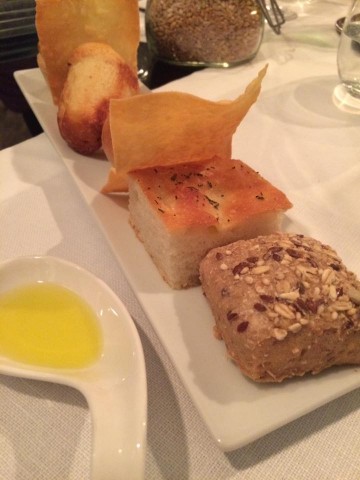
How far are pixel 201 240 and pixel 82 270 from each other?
0.22m

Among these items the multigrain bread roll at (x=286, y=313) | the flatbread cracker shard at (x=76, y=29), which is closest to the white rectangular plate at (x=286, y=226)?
the multigrain bread roll at (x=286, y=313)

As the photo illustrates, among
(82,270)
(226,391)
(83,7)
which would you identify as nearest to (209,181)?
(82,270)

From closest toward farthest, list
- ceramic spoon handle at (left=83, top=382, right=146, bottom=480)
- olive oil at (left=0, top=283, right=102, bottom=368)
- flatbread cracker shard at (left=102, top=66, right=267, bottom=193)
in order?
1. ceramic spoon handle at (left=83, top=382, right=146, bottom=480)
2. olive oil at (left=0, top=283, right=102, bottom=368)
3. flatbread cracker shard at (left=102, top=66, right=267, bottom=193)

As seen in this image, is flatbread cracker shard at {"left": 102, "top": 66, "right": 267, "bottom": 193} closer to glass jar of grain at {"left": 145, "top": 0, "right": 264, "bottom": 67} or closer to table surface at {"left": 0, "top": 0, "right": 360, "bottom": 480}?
table surface at {"left": 0, "top": 0, "right": 360, "bottom": 480}

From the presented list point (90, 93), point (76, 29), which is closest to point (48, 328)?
point (90, 93)

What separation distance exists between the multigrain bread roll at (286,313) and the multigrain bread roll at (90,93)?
58 centimetres

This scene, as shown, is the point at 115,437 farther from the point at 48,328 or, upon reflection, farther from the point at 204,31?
the point at 204,31

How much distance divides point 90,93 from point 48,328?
624 millimetres

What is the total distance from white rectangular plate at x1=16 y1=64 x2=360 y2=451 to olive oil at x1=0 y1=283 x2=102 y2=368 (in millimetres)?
106

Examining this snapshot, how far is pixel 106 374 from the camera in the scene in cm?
69

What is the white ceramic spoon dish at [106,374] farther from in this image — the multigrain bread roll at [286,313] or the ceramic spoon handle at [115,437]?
the multigrain bread roll at [286,313]

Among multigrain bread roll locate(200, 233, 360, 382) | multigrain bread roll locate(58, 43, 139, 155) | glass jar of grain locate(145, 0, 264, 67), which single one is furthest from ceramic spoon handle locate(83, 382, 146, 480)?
glass jar of grain locate(145, 0, 264, 67)

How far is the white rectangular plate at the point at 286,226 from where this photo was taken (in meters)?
0.64

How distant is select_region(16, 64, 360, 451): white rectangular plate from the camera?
0.64 meters
